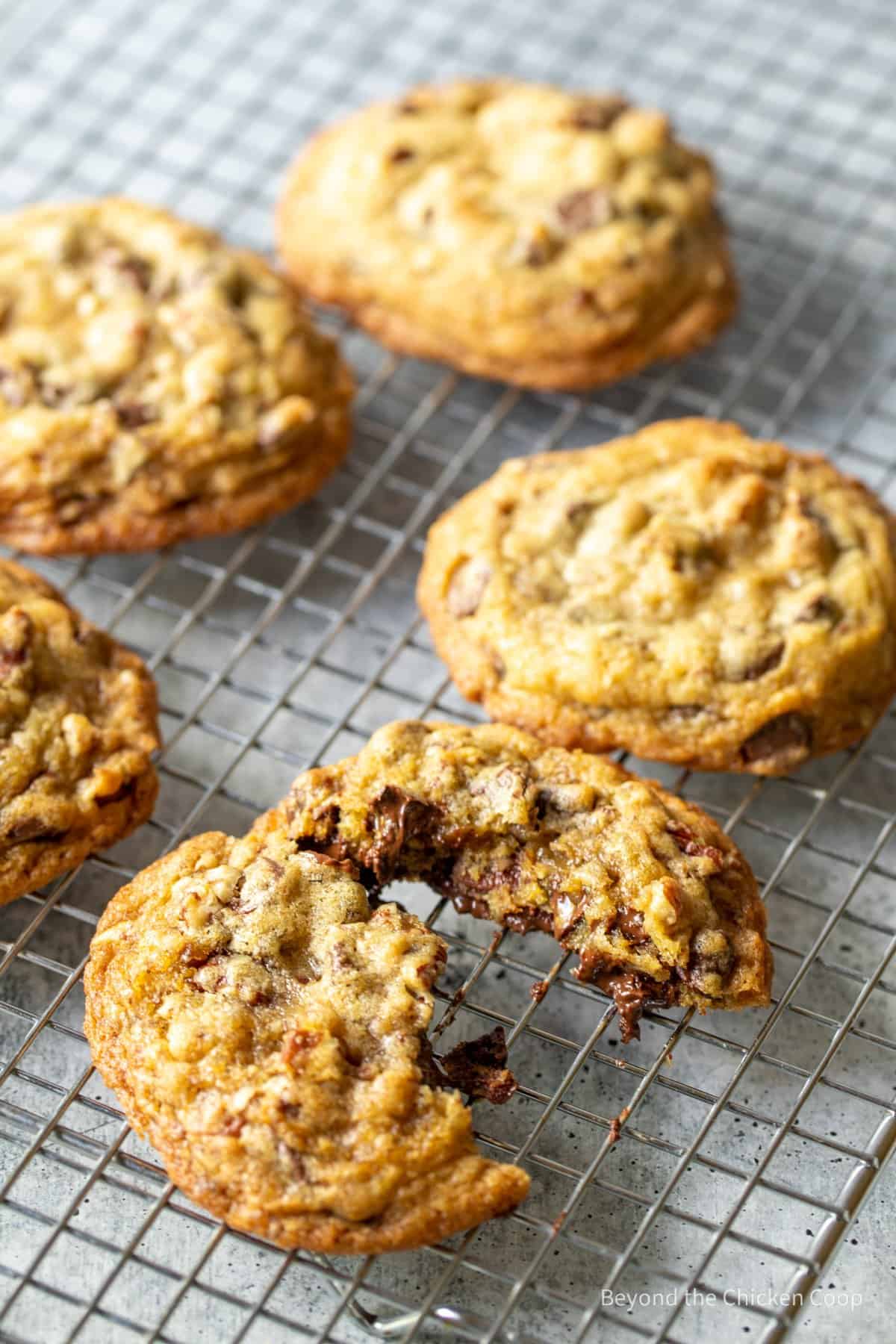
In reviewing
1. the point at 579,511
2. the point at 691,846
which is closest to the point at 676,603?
the point at 579,511

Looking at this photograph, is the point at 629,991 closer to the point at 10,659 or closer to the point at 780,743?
the point at 780,743

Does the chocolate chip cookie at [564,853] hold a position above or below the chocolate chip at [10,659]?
below

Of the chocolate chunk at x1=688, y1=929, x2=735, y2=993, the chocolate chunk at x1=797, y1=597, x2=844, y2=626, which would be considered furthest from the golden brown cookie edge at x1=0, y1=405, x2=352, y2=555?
the chocolate chunk at x1=688, y1=929, x2=735, y2=993

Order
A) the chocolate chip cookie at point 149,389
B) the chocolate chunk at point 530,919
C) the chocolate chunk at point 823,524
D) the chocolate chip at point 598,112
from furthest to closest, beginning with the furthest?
the chocolate chip at point 598,112 < the chocolate chip cookie at point 149,389 < the chocolate chunk at point 823,524 < the chocolate chunk at point 530,919

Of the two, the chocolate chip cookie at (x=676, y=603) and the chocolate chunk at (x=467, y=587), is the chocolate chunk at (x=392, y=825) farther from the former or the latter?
the chocolate chunk at (x=467, y=587)

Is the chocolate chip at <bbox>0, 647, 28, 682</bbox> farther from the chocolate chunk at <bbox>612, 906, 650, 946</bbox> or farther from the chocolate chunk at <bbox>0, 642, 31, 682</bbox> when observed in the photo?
the chocolate chunk at <bbox>612, 906, 650, 946</bbox>

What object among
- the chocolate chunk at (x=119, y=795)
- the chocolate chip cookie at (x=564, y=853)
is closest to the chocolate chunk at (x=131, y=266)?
the chocolate chunk at (x=119, y=795)

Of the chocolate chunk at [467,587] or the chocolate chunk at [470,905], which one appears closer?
the chocolate chunk at [470,905]
